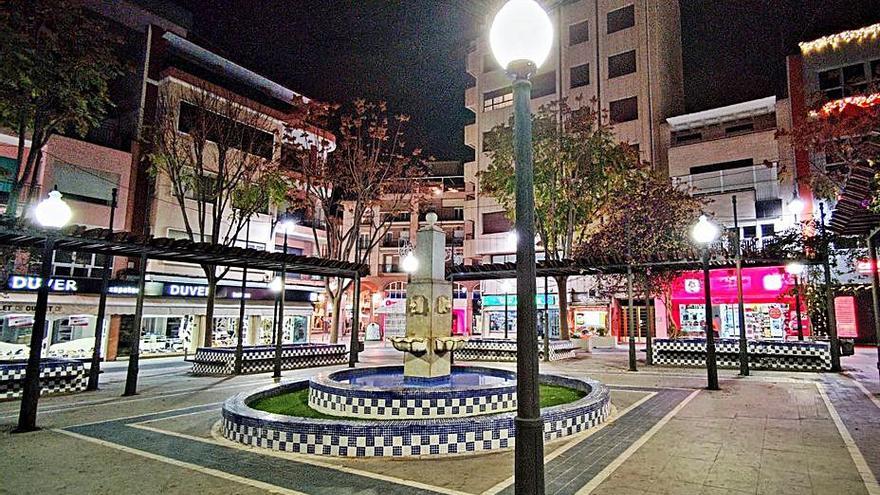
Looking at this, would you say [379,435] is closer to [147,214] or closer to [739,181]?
[147,214]

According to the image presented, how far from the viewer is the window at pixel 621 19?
1419 inches

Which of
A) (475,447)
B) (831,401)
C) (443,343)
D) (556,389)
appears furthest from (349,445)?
(831,401)

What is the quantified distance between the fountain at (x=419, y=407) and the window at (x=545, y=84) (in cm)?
3095

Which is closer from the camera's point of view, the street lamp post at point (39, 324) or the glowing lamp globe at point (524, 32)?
the glowing lamp globe at point (524, 32)

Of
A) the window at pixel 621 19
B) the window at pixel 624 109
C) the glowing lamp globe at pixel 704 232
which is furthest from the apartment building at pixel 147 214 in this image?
the window at pixel 621 19

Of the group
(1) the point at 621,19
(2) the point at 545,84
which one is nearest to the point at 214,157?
(2) the point at 545,84

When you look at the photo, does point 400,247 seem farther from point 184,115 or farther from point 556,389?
point 556,389

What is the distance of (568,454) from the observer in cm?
655

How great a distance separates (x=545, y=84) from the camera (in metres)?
39.4

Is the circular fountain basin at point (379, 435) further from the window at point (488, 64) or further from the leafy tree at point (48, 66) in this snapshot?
the window at point (488, 64)

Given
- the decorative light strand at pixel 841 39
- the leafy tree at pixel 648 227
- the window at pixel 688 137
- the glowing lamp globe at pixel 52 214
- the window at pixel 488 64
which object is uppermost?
the window at pixel 488 64

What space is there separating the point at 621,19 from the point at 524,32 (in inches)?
1514

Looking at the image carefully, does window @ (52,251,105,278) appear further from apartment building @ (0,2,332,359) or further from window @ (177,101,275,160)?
window @ (177,101,275,160)

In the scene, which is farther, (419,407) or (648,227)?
(648,227)
